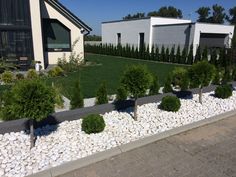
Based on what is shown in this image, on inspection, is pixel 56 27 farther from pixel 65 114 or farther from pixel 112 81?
pixel 65 114

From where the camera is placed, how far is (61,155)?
13.0ft

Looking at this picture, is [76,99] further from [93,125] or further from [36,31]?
[36,31]

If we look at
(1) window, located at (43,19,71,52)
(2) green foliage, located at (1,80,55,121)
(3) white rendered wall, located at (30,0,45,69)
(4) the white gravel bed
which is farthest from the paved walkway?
(1) window, located at (43,19,71,52)

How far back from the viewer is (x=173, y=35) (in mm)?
21859

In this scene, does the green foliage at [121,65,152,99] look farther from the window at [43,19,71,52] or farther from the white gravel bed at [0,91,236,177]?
the window at [43,19,71,52]

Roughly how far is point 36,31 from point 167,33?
1443 centimetres

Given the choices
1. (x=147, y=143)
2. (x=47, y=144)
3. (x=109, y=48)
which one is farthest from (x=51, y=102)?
(x=109, y=48)

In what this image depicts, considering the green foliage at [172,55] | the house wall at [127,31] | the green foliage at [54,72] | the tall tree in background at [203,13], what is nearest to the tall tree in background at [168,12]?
the tall tree in background at [203,13]

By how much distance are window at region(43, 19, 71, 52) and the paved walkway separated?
11813 millimetres

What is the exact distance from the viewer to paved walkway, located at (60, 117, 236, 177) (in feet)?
11.9

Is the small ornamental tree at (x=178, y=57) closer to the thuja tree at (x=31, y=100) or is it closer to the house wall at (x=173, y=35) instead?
the house wall at (x=173, y=35)

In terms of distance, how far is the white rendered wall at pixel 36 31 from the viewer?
11781 mm

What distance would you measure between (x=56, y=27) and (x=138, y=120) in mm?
11246

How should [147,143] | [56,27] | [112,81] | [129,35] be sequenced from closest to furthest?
[147,143]
[112,81]
[56,27]
[129,35]
